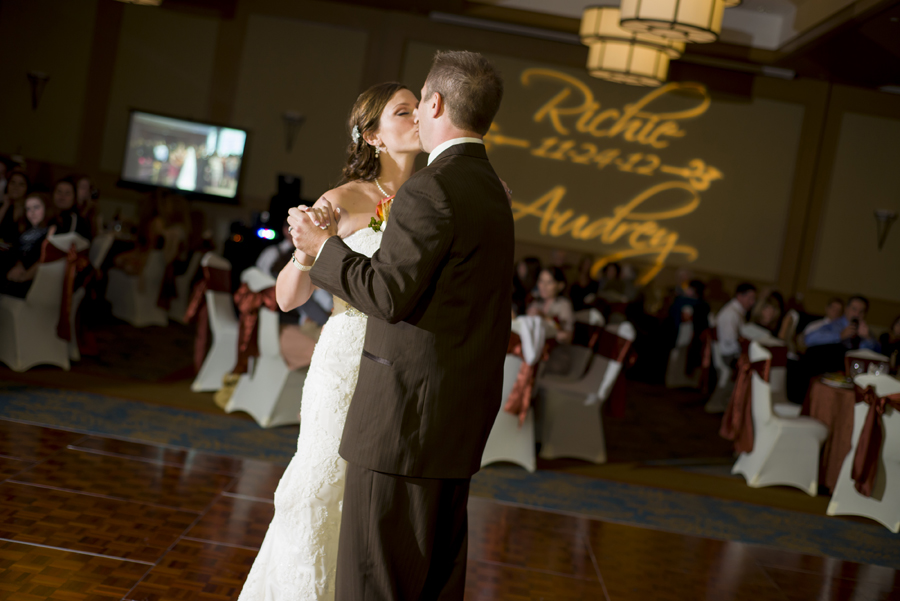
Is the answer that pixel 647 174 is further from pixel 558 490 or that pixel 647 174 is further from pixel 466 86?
pixel 466 86

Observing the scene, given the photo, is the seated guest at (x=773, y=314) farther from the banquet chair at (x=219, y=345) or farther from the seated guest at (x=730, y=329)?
the banquet chair at (x=219, y=345)

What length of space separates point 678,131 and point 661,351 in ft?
11.2

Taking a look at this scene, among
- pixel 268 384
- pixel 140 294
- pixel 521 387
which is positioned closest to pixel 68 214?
pixel 140 294

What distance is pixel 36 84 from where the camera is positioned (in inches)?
406

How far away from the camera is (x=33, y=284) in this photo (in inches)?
200

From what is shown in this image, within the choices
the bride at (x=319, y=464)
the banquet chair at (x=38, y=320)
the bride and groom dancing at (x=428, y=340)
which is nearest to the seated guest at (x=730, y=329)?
the banquet chair at (x=38, y=320)

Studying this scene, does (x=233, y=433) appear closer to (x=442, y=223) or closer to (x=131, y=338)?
(x=131, y=338)

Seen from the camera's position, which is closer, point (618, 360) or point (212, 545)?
point (212, 545)

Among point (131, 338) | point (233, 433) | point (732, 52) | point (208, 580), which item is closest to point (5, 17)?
point (131, 338)

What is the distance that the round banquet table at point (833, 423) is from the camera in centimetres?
496

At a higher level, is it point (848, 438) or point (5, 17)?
point (5, 17)

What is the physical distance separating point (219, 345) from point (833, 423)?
13.3ft

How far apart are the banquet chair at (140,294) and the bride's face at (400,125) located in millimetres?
6022

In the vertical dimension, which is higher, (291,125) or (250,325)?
(291,125)
